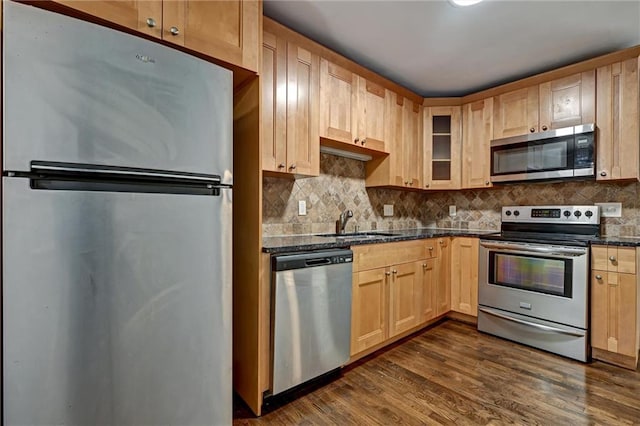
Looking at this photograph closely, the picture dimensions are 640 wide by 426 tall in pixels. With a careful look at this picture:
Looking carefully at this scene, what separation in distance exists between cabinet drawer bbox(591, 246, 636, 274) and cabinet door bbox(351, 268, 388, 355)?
5.18 ft

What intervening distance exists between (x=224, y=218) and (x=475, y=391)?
1.84 meters

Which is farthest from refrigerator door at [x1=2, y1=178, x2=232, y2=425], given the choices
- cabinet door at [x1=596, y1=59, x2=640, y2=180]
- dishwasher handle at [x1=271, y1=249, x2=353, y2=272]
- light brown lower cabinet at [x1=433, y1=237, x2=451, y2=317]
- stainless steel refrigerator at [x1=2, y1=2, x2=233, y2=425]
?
cabinet door at [x1=596, y1=59, x2=640, y2=180]

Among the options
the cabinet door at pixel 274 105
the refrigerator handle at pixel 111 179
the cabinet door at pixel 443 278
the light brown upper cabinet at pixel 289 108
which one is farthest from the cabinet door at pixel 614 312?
the refrigerator handle at pixel 111 179

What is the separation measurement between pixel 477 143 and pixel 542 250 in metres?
1.25

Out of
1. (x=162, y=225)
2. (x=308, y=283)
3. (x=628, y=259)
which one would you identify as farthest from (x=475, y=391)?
(x=162, y=225)

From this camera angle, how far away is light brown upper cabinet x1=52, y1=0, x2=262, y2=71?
1.20m

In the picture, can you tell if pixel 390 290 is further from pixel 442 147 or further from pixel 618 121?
pixel 618 121

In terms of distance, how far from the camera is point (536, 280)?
2.57 metres

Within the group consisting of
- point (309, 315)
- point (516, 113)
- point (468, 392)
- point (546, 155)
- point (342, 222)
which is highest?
point (516, 113)

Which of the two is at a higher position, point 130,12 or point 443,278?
point 130,12

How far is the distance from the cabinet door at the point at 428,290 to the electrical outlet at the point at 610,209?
1.49 meters

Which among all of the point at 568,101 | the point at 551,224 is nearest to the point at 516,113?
the point at 568,101

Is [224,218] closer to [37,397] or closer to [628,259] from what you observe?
[37,397]

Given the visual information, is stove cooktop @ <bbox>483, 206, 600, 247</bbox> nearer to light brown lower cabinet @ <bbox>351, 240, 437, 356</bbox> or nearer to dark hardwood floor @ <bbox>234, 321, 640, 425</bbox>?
light brown lower cabinet @ <bbox>351, 240, 437, 356</bbox>
